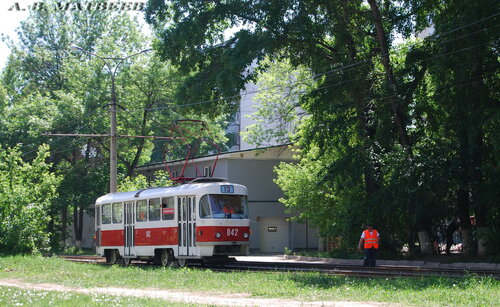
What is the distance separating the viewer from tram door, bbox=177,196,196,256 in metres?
24.7

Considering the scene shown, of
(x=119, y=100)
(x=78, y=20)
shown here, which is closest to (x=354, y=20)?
(x=119, y=100)

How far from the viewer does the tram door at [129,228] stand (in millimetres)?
28625

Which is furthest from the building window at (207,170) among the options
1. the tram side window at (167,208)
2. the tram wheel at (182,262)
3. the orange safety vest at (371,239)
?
the orange safety vest at (371,239)

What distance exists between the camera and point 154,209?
26.9 m

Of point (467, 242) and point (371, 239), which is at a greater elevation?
point (371, 239)

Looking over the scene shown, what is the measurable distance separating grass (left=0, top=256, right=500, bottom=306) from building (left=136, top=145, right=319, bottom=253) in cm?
2123

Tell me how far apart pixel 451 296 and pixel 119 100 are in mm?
35548

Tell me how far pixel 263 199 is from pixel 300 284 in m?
29.3

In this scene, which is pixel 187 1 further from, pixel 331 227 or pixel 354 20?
pixel 331 227

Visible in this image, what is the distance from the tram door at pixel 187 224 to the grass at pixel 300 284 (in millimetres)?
2581

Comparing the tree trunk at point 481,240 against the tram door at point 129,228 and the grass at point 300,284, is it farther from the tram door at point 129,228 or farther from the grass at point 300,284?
the tram door at point 129,228

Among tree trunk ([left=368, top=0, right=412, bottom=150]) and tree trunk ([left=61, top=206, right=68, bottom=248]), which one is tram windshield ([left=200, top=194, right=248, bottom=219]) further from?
tree trunk ([left=61, top=206, right=68, bottom=248])

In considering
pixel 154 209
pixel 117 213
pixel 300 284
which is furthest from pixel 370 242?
pixel 117 213

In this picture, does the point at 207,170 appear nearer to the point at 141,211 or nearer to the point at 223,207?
Answer: the point at 141,211
